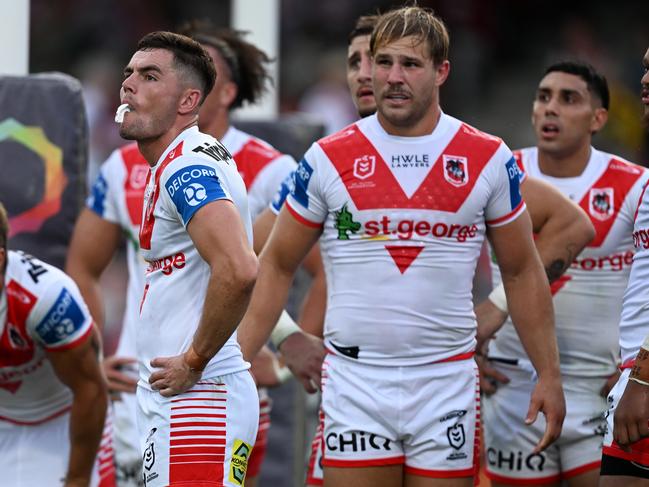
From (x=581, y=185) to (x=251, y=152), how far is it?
1555mm

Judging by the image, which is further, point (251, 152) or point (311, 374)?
point (251, 152)

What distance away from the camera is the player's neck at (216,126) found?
6.42m

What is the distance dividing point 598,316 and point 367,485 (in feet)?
5.02

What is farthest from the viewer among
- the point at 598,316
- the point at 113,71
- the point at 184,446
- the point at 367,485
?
the point at 113,71

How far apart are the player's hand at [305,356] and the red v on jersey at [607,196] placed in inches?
50.0

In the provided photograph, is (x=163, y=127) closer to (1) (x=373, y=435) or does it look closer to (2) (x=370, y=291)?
(2) (x=370, y=291)

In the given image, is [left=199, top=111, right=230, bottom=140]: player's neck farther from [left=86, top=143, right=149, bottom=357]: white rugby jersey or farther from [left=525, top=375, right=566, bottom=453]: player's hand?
[left=525, top=375, right=566, bottom=453]: player's hand

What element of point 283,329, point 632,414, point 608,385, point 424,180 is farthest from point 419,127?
point 608,385

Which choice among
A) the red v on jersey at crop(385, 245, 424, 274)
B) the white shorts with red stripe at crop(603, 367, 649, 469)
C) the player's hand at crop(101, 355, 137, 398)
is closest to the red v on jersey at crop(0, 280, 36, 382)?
the player's hand at crop(101, 355, 137, 398)

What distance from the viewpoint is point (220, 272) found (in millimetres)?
4113

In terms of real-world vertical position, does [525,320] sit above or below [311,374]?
above

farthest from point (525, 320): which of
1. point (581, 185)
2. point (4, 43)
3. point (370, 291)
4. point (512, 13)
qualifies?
point (512, 13)

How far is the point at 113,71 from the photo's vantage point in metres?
15.9

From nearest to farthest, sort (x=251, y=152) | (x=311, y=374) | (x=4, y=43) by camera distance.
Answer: (x=311, y=374)
(x=251, y=152)
(x=4, y=43)
